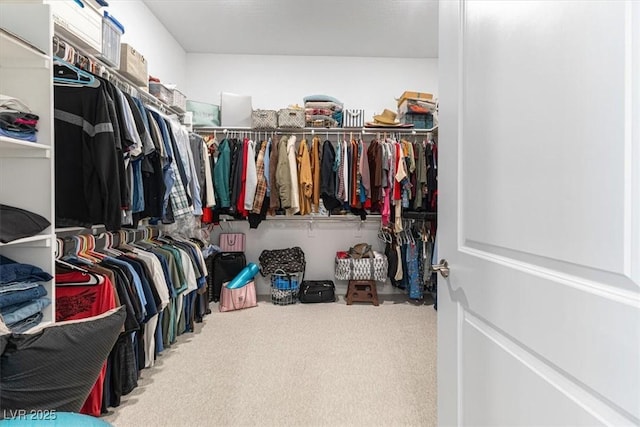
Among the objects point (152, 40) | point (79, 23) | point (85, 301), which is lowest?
point (85, 301)

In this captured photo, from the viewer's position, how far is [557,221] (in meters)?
0.66

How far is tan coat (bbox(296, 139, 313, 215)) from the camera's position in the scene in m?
3.41

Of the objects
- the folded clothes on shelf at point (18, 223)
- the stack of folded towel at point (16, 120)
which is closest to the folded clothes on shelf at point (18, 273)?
the folded clothes on shelf at point (18, 223)

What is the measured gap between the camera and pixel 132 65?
2.22 metres

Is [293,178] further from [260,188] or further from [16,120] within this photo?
[16,120]

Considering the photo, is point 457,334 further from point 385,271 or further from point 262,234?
point 262,234

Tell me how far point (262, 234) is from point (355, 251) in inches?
43.7

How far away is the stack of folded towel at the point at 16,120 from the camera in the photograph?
1.30m

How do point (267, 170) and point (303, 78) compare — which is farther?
point (303, 78)

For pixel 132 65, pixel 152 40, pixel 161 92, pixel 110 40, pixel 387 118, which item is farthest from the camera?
pixel 387 118

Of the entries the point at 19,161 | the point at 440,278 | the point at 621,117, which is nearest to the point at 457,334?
the point at 440,278

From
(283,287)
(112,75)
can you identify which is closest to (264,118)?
(112,75)

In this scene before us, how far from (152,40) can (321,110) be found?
1.73 m

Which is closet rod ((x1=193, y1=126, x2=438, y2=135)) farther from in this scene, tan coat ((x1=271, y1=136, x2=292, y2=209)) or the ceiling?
the ceiling
